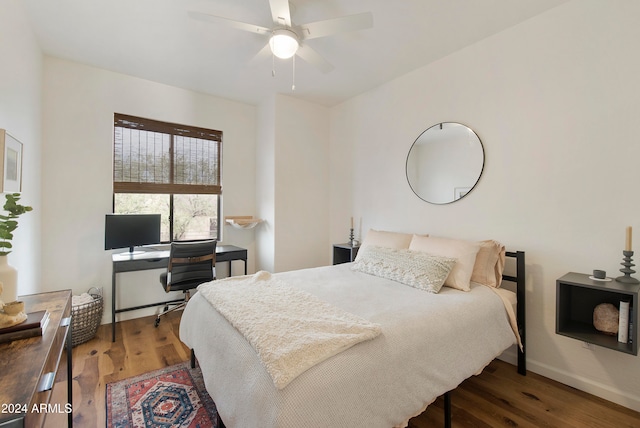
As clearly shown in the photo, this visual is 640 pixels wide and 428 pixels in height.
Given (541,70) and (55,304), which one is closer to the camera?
(55,304)

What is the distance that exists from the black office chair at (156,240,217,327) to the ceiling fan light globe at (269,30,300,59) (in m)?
2.00

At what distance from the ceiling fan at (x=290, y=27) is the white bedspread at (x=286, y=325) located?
1752 millimetres

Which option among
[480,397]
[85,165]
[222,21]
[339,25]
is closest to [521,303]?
[480,397]

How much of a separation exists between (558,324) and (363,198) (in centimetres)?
226

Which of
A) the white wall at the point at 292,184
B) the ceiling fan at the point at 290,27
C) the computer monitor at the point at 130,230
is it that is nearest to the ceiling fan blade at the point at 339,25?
the ceiling fan at the point at 290,27

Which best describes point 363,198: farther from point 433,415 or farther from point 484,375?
point 433,415

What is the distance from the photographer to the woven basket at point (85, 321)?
2.66 metres

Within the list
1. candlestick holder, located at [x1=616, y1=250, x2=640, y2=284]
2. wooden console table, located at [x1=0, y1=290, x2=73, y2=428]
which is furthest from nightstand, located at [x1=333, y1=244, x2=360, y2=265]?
wooden console table, located at [x1=0, y1=290, x2=73, y2=428]

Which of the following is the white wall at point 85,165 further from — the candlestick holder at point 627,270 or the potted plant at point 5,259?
the candlestick holder at point 627,270

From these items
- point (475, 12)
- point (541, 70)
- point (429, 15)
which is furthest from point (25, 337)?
point (541, 70)

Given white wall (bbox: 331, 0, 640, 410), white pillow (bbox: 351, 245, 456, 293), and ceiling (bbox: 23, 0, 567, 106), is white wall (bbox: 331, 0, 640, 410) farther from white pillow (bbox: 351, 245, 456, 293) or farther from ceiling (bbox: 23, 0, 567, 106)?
white pillow (bbox: 351, 245, 456, 293)

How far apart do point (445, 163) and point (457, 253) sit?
982 mm

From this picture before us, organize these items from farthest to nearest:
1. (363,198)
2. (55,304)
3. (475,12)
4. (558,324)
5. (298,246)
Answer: (298,246), (363,198), (475,12), (558,324), (55,304)

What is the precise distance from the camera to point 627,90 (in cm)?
187
